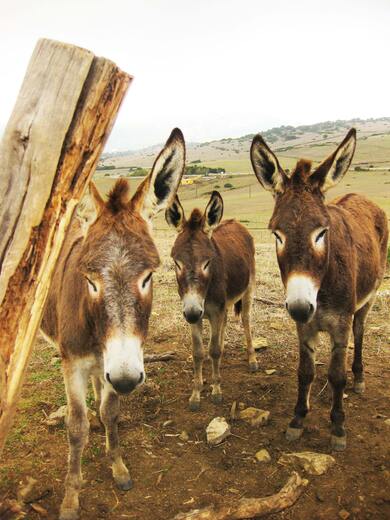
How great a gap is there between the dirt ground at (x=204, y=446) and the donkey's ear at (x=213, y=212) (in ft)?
7.42

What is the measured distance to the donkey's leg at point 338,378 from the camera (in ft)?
14.7

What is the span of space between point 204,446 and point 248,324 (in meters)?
2.75

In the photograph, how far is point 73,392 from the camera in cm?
362

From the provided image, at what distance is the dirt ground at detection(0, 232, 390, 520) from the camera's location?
3.83m

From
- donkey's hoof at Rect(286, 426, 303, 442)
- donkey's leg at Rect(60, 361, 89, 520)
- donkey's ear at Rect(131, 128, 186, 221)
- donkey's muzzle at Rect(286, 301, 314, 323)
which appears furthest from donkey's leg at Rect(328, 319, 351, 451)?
donkey's leg at Rect(60, 361, 89, 520)

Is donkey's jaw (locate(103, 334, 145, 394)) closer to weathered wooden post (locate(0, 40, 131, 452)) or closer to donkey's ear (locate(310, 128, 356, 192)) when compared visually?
weathered wooden post (locate(0, 40, 131, 452))

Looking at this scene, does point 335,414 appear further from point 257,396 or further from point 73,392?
point 73,392

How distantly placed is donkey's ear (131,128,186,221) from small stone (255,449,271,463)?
291 cm

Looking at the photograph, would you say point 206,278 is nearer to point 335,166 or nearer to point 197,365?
point 197,365

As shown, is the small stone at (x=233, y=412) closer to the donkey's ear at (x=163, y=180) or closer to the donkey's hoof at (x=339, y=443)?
the donkey's hoof at (x=339, y=443)

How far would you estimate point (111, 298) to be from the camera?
8.88 feet

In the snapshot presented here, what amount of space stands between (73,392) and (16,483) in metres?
1.26

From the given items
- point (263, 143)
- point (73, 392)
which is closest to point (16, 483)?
point (73, 392)

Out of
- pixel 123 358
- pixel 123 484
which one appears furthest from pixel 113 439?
pixel 123 358
